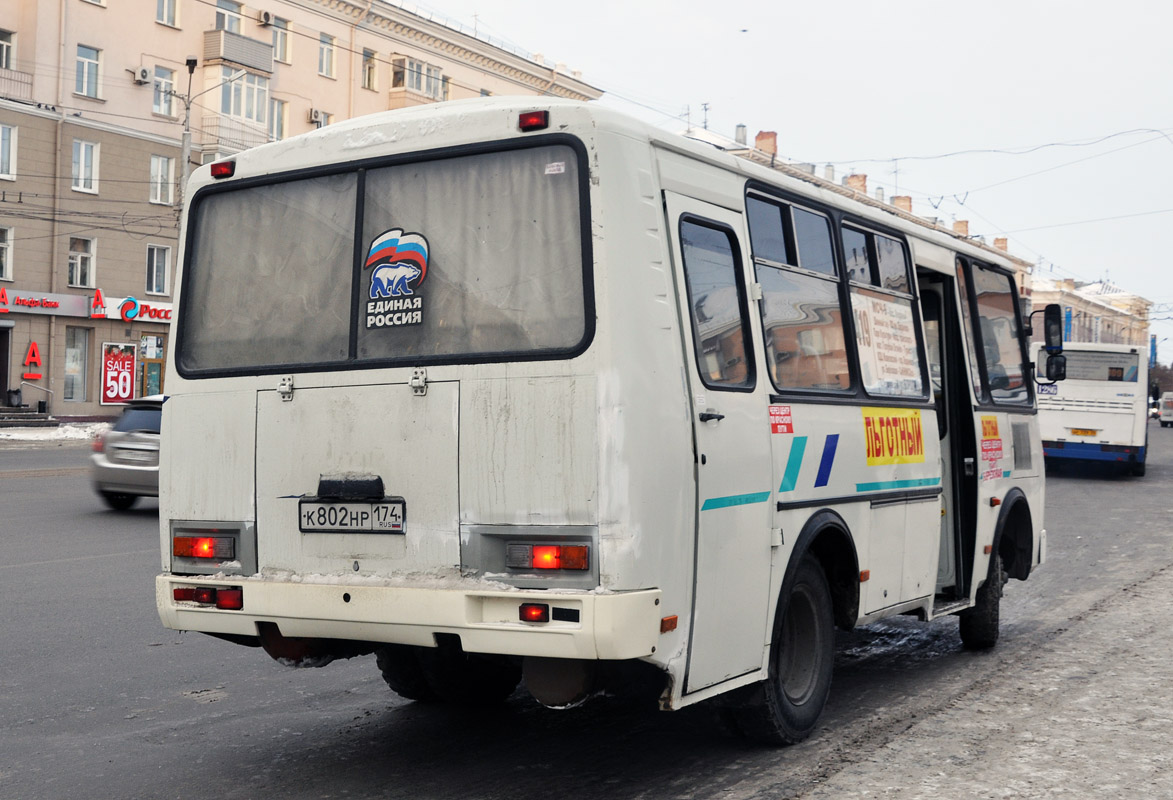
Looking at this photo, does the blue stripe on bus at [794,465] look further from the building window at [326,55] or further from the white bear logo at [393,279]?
the building window at [326,55]

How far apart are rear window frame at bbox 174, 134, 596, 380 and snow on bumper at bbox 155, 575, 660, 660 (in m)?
0.86

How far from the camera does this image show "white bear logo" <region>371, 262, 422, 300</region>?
5.19 m

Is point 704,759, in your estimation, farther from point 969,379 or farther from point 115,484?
point 115,484

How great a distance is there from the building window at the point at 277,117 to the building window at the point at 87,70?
291 inches

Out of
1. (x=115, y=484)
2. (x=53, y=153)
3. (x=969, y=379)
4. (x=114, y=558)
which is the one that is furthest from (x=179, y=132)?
(x=969, y=379)

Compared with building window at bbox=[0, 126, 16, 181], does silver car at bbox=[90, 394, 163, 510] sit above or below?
below

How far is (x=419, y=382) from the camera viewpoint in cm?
502

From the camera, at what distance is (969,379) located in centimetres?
822

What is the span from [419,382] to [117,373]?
130 ft

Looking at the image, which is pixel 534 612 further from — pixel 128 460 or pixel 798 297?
pixel 128 460

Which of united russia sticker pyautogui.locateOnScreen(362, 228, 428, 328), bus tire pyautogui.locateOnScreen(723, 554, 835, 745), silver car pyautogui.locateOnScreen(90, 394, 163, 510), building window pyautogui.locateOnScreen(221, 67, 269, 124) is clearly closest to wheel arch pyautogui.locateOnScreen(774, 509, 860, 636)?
bus tire pyautogui.locateOnScreen(723, 554, 835, 745)

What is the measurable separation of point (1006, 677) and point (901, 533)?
1.31 m

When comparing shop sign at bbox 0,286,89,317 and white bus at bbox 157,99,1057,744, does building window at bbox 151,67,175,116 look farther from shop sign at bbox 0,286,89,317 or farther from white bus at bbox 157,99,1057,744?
white bus at bbox 157,99,1057,744

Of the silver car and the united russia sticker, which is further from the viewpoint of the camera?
the silver car
